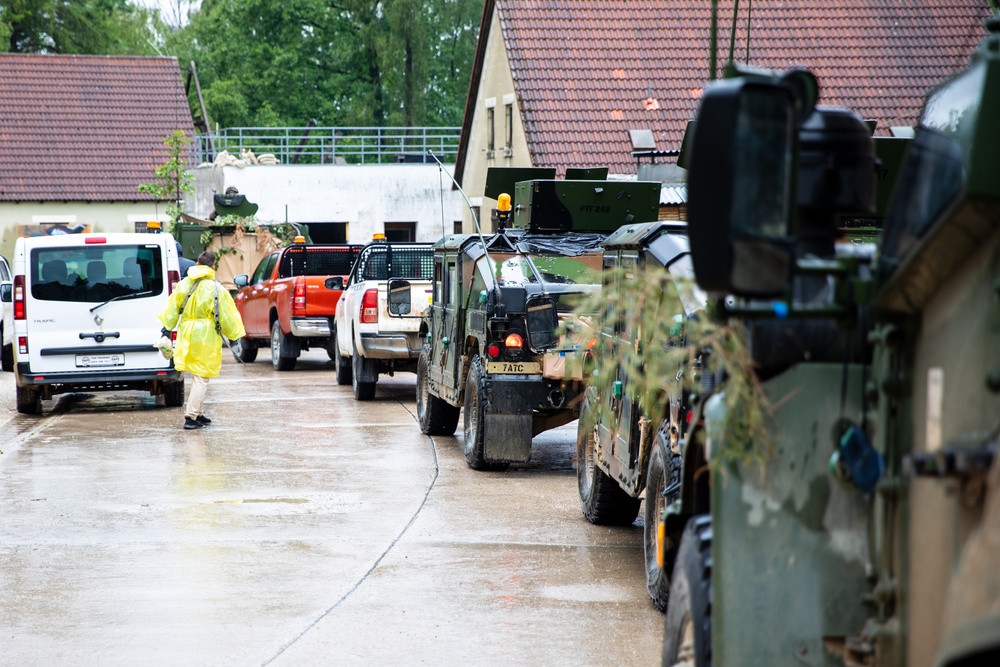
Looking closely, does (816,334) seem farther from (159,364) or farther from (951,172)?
(159,364)

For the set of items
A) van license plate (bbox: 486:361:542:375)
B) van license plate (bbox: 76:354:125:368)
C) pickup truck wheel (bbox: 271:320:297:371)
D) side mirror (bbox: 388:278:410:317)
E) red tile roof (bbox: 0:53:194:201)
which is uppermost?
red tile roof (bbox: 0:53:194:201)

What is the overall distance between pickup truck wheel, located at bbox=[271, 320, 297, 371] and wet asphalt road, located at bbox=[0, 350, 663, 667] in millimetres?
7460

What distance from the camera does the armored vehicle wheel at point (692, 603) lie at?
3.71m

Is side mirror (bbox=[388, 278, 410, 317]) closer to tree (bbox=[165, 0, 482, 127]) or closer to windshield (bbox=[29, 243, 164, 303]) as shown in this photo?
windshield (bbox=[29, 243, 164, 303])

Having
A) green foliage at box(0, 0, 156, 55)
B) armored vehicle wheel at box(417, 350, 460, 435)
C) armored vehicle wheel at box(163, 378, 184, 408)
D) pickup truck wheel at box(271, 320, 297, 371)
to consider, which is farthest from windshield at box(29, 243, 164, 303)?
green foliage at box(0, 0, 156, 55)

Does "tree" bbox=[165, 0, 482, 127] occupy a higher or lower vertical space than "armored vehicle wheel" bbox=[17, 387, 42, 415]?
higher

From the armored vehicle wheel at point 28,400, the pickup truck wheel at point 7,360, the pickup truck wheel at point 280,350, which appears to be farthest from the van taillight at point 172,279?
the pickup truck wheel at point 7,360

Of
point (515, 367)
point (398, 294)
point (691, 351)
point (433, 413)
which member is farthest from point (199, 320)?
point (691, 351)

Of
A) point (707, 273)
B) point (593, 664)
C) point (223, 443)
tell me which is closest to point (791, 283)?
point (707, 273)

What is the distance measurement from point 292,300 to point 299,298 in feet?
0.52

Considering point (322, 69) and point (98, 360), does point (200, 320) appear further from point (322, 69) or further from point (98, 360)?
point (322, 69)

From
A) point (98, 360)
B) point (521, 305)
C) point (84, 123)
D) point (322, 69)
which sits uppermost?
point (322, 69)

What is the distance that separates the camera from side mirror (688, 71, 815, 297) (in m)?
2.83

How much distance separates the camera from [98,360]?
50.7 ft
